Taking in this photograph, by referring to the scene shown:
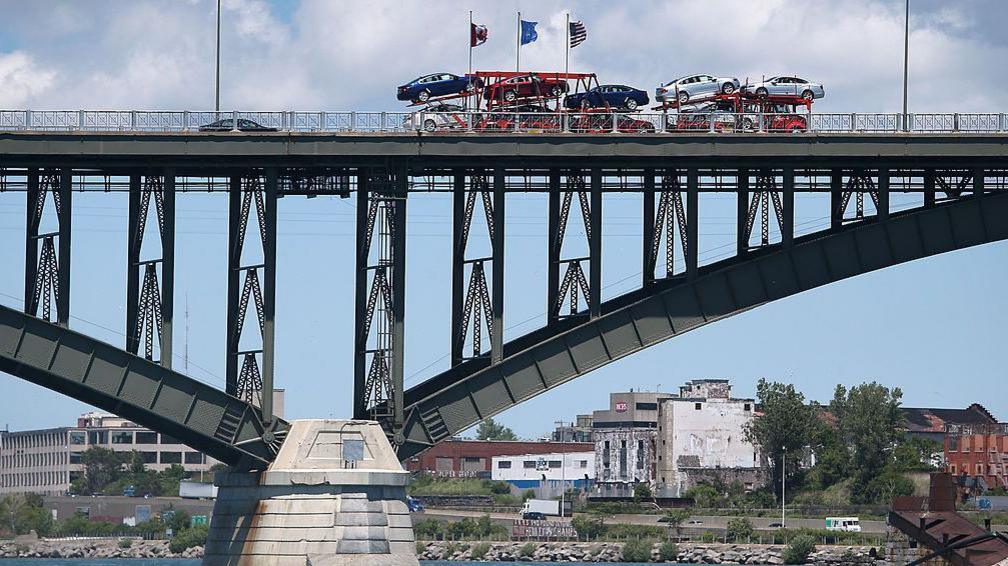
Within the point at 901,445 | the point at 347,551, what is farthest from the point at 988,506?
the point at 347,551

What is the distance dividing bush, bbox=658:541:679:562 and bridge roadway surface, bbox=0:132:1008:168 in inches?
3379

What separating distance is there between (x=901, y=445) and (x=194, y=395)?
122 meters

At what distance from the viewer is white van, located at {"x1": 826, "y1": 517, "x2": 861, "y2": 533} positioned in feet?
509

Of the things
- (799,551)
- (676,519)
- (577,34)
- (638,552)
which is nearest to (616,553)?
(638,552)

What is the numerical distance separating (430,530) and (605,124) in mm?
113885

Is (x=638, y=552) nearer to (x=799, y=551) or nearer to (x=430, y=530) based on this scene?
(x=799, y=551)

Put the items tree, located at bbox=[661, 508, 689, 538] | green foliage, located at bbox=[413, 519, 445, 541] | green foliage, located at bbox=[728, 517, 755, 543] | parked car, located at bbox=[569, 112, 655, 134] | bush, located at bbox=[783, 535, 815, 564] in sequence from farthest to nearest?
green foliage, located at bbox=[413, 519, 445, 541] → tree, located at bbox=[661, 508, 689, 538] → green foliage, located at bbox=[728, 517, 755, 543] → bush, located at bbox=[783, 535, 815, 564] → parked car, located at bbox=[569, 112, 655, 134]

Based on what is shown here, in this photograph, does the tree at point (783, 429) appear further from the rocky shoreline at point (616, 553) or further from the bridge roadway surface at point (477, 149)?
the bridge roadway surface at point (477, 149)

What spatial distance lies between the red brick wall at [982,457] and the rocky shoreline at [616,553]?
29.9 metres

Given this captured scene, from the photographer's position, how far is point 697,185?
77.4 m

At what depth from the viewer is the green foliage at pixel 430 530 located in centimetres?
18625

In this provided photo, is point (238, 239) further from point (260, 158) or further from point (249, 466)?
point (249, 466)

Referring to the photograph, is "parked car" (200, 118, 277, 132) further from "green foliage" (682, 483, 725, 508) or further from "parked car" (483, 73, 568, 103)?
"green foliage" (682, 483, 725, 508)

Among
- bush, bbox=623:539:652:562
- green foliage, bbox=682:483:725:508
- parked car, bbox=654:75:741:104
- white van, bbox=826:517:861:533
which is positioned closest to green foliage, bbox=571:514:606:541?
green foliage, bbox=682:483:725:508
